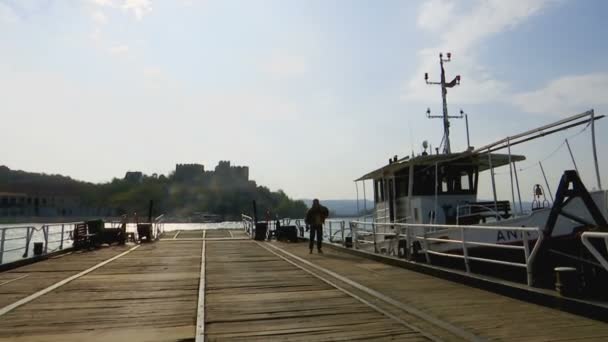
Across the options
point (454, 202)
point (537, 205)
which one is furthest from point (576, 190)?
point (454, 202)

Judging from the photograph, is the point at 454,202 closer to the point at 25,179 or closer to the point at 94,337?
the point at 94,337

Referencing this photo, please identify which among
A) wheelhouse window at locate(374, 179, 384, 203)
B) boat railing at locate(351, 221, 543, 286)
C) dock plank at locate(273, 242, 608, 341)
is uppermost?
wheelhouse window at locate(374, 179, 384, 203)

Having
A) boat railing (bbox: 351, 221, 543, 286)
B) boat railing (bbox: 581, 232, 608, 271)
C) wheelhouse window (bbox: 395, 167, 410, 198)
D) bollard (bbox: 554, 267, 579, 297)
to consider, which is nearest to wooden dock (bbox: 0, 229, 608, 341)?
bollard (bbox: 554, 267, 579, 297)

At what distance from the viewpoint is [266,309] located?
6.45 m

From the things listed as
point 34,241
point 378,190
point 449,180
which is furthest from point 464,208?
point 34,241

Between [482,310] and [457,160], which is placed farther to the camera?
[457,160]

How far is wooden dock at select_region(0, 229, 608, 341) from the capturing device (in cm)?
511

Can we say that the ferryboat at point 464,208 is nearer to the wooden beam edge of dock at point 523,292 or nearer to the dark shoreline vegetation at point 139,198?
the wooden beam edge of dock at point 523,292

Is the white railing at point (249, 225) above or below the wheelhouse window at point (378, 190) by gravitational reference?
below

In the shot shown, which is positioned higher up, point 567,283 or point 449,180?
point 449,180

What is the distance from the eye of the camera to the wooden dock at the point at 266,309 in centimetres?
511

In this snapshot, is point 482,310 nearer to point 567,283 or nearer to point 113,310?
point 567,283

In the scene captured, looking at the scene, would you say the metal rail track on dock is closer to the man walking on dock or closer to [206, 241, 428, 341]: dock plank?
[206, 241, 428, 341]: dock plank

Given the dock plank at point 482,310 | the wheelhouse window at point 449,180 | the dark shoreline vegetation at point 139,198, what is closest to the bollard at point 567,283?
the dock plank at point 482,310
